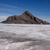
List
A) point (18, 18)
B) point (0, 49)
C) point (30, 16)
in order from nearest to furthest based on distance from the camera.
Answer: point (0, 49)
point (18, 18)
point (30, 16)

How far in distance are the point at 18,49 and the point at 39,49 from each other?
0.80 metres

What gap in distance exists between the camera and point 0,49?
111 inches

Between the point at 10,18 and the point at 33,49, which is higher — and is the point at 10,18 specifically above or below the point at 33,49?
above

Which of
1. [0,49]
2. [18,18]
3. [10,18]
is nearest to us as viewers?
[0,49]

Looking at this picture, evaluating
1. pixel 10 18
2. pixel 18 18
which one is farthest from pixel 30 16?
pixel 10 18

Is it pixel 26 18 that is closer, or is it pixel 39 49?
pixel 39 49

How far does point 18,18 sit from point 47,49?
352ft

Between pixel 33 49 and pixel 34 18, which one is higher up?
pixel 34 18

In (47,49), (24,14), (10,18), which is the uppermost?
(24,14)

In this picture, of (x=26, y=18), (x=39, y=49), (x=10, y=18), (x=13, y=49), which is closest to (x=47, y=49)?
(x=39, y=49)

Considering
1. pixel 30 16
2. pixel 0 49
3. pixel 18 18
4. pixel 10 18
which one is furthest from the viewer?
pixel 30 16

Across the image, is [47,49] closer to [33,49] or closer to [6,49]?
[33,49]

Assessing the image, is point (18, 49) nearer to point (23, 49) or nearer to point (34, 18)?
point (23, 49)

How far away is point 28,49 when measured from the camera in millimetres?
2904
